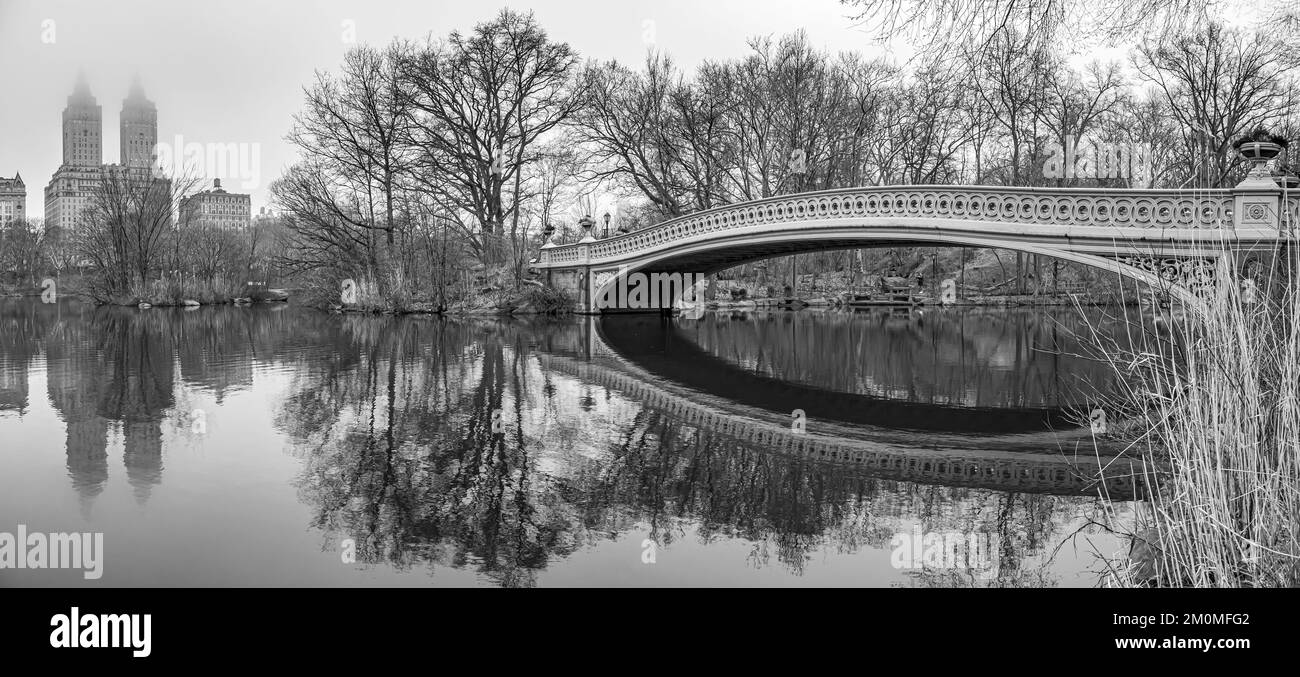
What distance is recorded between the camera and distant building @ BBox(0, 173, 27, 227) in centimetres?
7819

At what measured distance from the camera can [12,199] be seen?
83.6m

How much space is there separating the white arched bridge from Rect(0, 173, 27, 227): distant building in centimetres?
7637

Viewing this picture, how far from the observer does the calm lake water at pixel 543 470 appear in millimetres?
4117

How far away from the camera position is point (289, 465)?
615 centimetres

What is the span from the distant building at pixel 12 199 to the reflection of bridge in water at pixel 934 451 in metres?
89.2

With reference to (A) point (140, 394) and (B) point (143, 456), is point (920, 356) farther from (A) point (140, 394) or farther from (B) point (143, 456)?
(B) point (143, 456)

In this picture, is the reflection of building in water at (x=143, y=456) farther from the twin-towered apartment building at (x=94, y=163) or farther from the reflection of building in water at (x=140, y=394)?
the twin-towered apartment building at (x=94, y=163)

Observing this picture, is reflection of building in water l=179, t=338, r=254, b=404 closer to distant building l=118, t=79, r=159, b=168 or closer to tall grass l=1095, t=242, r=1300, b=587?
tall grass l=1095, t=242, r=1300, b=587

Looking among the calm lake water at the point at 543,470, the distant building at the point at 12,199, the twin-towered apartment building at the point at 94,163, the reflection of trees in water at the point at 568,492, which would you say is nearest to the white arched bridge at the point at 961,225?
the calm lake water at the point at 543,470

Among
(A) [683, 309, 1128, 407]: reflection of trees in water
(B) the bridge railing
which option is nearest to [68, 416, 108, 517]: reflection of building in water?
(A) [683, 309, 1128, 407]: reflection of trees in water

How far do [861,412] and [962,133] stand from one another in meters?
31.8
